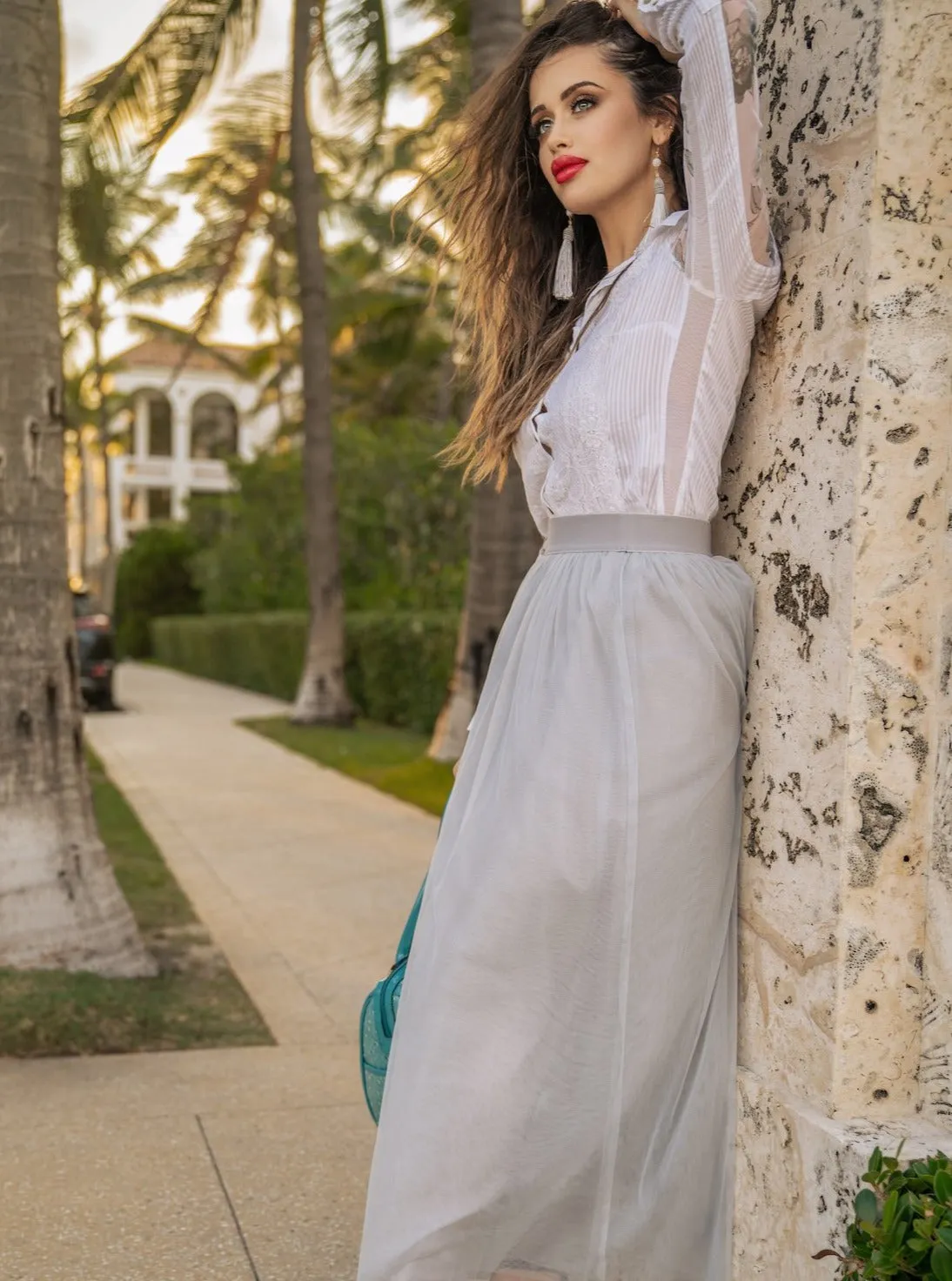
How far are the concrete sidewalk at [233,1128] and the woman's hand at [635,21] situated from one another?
218 centimetres

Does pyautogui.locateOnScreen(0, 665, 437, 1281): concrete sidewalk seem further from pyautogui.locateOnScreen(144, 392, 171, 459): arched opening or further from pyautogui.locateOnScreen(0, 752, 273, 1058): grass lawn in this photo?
pyautogui.locateOnScreen(144, 392, 171, 459): arched opening

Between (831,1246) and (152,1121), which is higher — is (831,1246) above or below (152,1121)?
above

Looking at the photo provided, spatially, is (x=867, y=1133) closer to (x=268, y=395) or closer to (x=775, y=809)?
(x=775, y=809)

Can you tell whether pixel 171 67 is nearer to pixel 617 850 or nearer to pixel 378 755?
pixel 378 755

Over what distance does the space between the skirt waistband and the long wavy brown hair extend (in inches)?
12.2

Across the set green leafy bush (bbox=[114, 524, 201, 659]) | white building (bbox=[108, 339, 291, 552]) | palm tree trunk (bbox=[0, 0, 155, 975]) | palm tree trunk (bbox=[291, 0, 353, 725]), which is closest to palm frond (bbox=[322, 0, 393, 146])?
palm tree trunk (bbox=[291, 0, 353, 725])

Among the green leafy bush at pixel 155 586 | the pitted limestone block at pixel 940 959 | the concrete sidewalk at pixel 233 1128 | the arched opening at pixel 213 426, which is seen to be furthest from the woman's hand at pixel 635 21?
the arched opening at pixel 213 426

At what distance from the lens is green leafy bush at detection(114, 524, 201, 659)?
32.9m

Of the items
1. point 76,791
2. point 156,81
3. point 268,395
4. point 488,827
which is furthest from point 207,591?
point 488,827

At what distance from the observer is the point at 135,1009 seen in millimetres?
4051

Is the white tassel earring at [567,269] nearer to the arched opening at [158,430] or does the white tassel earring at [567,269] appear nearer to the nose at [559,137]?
the nose at [559,137]

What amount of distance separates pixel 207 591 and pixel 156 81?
1528 centimetres

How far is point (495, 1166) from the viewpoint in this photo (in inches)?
70.5

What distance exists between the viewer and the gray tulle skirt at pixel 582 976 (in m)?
1.79
